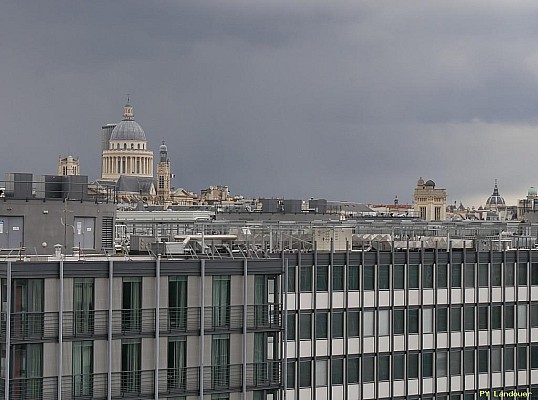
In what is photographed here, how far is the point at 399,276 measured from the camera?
60969 millimetres

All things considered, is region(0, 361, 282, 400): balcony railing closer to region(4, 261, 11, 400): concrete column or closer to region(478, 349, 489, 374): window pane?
region(4, 261, 11, 400): concrete column

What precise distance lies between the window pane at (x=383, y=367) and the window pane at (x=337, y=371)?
2062mm

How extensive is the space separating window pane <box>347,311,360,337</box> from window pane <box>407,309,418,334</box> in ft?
9.98

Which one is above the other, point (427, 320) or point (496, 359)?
point (427, 320)

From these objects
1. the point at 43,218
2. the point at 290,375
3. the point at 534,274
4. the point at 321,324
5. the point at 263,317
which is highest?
the point at 43,218

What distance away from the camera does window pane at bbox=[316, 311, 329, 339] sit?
58500 mm

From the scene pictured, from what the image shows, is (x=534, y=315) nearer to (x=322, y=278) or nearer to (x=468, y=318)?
(x=468, y=318)

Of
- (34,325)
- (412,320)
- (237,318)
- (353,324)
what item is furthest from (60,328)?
(412,320)

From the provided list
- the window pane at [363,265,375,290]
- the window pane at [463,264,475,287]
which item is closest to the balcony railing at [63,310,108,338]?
the window pane at [363,265,375,290]

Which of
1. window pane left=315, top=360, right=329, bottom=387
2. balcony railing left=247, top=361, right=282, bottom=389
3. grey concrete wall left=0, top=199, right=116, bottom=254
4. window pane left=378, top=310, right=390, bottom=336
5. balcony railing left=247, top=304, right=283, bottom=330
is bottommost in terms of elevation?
window pane left=315, top=360, right=329, bottom=387

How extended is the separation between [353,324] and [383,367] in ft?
9.10

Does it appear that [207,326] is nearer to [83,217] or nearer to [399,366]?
[399,366]

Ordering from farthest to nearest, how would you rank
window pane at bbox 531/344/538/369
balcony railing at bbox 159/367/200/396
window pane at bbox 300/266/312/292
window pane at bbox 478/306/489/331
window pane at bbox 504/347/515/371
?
window pane at bbox 531/344/538/369
window pane at bbox 504/347/515/371
window pane at bbox 478/306/489/331
window pane at bbox 300/266/312/292
balcony railing at bbox 159/367/200/396

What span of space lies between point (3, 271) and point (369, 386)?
22.3 metres
